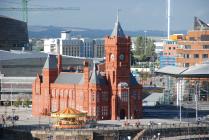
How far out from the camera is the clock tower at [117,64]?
104 meters

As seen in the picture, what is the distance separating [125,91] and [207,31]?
4947cm

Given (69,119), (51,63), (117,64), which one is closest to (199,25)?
(51,63)

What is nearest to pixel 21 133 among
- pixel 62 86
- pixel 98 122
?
pixel 98 122

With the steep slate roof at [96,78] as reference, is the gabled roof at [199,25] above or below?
above

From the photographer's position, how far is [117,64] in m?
104

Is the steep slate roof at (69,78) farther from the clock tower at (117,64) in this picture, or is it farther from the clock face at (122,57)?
the clock face at (122,57)

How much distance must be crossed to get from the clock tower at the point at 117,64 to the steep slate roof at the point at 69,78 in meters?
3.89

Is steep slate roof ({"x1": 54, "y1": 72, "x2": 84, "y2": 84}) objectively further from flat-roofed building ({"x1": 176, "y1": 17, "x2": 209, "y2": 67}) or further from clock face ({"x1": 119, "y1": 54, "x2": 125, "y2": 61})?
flat-roofed building ({"x1": 176, "y1": 17, "x2": 209, "y2": 67})

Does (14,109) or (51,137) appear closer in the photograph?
(51,137)

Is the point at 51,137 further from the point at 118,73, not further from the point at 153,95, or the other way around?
the point at 153,95

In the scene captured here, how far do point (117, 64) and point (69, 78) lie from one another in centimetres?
749

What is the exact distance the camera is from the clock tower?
104 m

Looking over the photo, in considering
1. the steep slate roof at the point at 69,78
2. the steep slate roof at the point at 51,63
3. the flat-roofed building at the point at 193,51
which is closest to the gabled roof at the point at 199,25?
the flat-roofed building at the point at 193,51

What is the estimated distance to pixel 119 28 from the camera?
106 m
